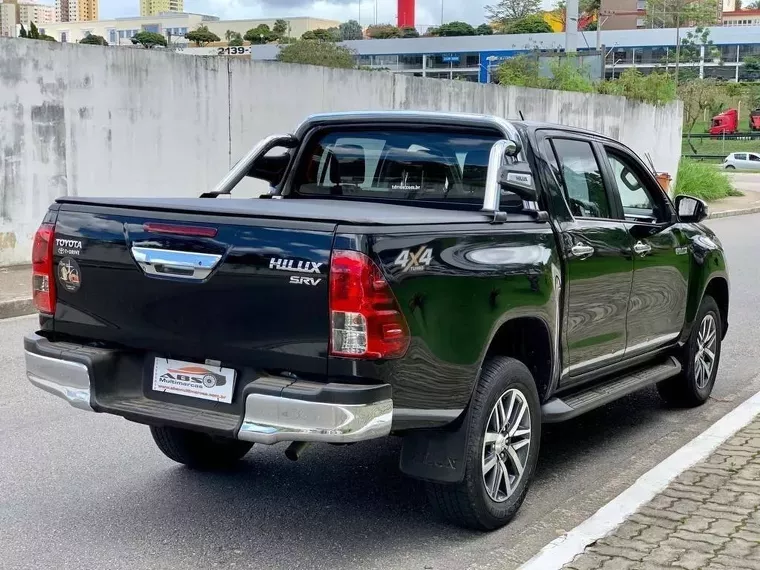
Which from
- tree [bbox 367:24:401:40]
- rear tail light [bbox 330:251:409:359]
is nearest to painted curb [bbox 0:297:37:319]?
rear tail light [bbox 330:251:409:359]

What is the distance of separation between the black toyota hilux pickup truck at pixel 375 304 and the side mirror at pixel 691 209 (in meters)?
0.90

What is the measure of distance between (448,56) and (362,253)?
112744 mm

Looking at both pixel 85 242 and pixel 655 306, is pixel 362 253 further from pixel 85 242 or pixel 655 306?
pixel 655 306

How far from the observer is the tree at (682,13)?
99500 millimetres

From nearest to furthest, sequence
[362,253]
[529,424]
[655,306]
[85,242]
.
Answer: [362,253]
[85,242]
[529,424]
[655,306]

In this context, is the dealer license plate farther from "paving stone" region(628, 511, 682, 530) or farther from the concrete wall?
the concrete wall

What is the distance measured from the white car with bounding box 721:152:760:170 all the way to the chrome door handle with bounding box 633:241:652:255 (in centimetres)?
5376

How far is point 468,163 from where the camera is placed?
5359mm

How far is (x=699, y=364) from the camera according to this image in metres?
6.91

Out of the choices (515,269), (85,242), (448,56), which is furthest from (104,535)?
(448,56)

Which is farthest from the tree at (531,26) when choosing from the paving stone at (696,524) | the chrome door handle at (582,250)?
the paving stone at (696,524)

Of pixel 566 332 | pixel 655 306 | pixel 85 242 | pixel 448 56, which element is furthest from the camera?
pixel 448 56

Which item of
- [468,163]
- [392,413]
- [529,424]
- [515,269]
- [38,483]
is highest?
[468,163]

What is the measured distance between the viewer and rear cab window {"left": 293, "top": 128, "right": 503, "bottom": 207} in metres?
5.35
